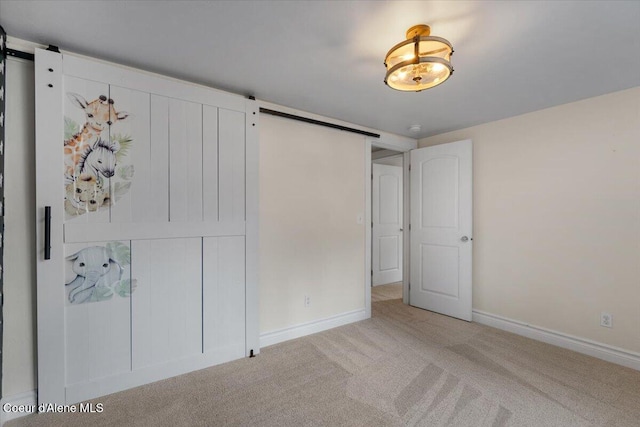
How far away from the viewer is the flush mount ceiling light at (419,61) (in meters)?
1.59

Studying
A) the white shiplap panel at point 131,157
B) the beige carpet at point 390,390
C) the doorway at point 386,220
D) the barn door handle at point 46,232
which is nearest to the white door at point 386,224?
the doorway at point 386,220

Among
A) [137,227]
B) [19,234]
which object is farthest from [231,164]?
[19,234]

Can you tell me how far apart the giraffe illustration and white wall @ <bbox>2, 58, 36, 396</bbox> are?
189 mm

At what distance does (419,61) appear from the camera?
1590 mm

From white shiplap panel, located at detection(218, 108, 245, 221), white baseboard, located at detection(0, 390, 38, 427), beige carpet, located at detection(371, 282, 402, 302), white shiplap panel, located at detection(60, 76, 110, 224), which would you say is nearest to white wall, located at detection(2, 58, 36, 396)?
white baseboard, located at detection(0, 390, 38, 427)

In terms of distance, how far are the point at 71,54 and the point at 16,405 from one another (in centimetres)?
220

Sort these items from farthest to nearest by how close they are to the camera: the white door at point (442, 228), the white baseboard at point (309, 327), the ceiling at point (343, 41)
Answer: the white door at point (442, 228) < the white baseboard at point (309, 327) < the ceiling at point (343, 41)

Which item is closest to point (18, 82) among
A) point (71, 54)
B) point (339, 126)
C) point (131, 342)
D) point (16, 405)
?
point (71, 54)

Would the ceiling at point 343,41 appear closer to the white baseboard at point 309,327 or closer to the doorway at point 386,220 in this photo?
the white baseboard at point 309,327

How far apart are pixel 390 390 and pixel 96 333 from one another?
6.61ft

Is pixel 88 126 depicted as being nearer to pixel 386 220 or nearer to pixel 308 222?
pixel 308 222

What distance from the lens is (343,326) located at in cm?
317

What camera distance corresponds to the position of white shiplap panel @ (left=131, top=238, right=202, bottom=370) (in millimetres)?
2064

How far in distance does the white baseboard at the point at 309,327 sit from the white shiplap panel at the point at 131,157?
151cm
